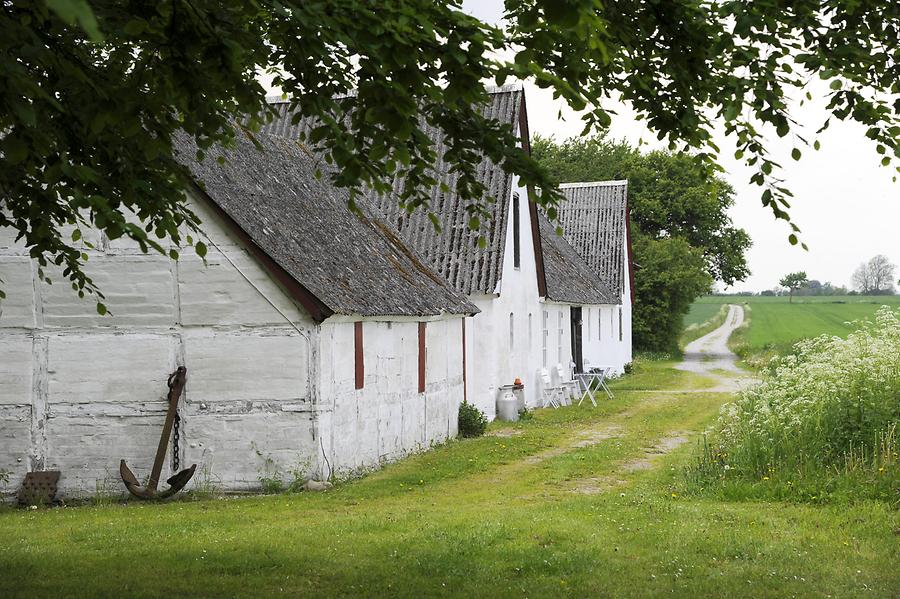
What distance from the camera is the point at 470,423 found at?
2152 cm

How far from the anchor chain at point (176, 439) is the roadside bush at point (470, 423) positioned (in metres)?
8.11

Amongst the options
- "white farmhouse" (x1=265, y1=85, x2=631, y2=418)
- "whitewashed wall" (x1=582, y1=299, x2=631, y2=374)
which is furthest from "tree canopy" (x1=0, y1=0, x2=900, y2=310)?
"whitewashed wall" (x1=582, y1=299, x2=631, y2=374)

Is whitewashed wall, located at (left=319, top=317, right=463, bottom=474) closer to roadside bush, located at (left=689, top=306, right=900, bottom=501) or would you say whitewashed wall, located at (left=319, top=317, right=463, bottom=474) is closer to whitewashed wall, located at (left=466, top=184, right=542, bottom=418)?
whitewashed wall, located at (left=466, top=184, right=542, bottom=418)

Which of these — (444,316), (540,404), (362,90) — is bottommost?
(540,404)

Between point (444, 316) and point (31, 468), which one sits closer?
point (31, 468)

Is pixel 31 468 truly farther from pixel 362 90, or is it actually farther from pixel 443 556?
pixel 362 90

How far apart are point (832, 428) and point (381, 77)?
29.4ft

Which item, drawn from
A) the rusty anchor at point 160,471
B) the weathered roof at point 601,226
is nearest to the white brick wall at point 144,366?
the rusty anchor at point 160,471

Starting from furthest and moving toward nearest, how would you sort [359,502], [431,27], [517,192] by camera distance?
[517,192]
[359,502]
[431,27]

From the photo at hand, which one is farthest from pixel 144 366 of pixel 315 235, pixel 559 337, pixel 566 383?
pixel 559 337

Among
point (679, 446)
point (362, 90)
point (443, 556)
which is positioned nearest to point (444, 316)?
point (679, 446)

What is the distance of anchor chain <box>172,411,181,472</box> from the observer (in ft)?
47.0

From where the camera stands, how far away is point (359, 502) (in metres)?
13.4

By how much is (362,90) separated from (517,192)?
19792mm
